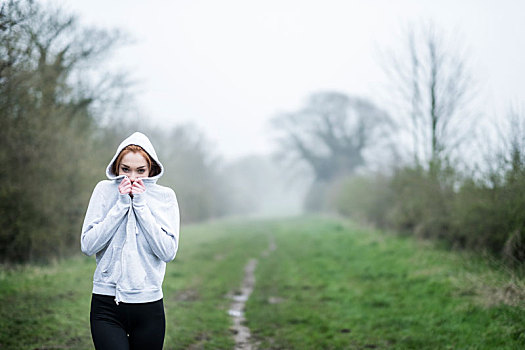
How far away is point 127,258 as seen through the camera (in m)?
2.90

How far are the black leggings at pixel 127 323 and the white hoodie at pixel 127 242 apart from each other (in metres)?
0.05

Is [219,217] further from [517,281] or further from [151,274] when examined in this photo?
[151,274]

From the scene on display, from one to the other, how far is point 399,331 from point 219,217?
38.9 meters

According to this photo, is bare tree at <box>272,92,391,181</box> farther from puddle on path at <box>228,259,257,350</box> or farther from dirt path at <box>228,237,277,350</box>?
puddle on path at <box>228,259,257,350</box>

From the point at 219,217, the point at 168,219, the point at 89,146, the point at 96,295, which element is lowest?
the point at 219,217

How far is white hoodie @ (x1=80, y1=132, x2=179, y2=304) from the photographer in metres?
2.88

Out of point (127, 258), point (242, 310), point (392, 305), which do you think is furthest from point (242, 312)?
point (127, 258)

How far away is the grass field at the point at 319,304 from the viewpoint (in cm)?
640

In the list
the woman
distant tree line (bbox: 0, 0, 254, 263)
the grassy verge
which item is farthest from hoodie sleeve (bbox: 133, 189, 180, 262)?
distant tree line (bbox: 0, 0, 254, 263)

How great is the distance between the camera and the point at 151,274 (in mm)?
2951

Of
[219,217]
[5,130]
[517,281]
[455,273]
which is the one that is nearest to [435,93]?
[455,273]

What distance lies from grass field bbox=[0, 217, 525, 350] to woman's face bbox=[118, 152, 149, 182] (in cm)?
386

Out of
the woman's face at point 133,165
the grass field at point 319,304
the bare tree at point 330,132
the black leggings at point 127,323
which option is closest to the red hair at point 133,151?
the woman's face at point 133,165

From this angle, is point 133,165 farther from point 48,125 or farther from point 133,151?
point 48,125
